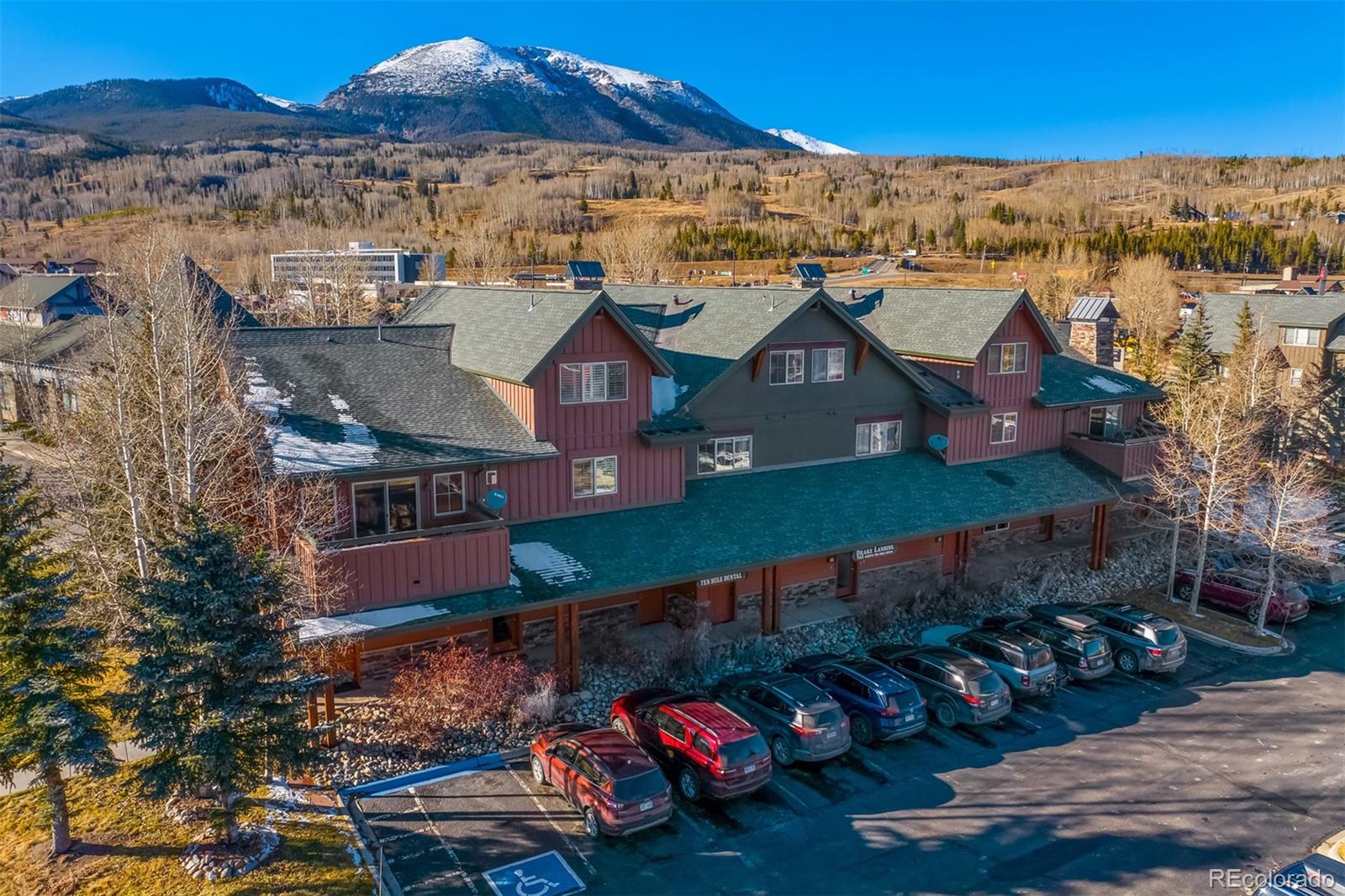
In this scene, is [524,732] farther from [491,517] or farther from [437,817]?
[491,517]

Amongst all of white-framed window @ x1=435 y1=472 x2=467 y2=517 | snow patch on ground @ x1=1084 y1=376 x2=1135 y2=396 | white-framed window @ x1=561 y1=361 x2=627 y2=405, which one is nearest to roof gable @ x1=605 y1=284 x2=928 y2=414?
white-framed window @ x1=561 y1=361 x2=627 y2=405

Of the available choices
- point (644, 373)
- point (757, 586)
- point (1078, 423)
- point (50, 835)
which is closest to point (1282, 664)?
point (1078, 423)

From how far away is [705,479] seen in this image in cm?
2933

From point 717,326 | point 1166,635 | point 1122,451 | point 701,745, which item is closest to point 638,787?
point 701,745

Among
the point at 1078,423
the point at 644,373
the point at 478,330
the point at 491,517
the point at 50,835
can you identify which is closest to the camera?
the point at 50,835

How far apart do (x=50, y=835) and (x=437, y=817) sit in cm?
738

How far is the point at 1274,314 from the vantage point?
59125 mm

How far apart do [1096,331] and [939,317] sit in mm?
11124

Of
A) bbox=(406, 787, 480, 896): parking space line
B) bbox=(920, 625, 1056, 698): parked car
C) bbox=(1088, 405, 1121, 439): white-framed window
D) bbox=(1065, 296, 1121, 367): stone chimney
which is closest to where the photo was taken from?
bbox=(406, 787, 480, 896): parking space line

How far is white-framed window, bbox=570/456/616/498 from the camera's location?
2598 cm

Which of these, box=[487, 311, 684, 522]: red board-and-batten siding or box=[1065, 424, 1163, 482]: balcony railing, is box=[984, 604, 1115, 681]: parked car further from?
box=[487, 311, 684, 522]: red board-and-batten siding

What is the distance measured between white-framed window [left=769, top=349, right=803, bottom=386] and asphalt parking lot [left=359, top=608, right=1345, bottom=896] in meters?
12.7

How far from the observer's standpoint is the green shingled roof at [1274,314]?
5638cm

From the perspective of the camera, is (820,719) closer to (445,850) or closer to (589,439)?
(445,850)
